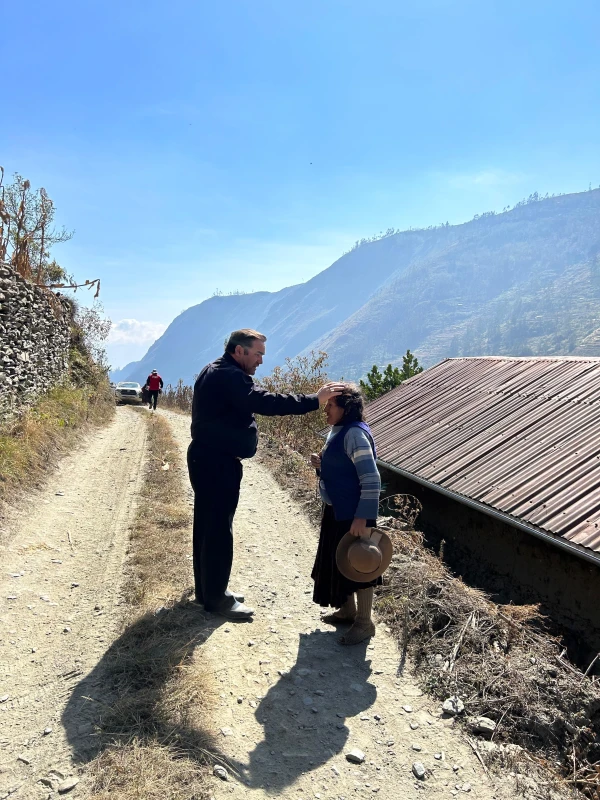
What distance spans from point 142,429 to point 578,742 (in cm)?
1326

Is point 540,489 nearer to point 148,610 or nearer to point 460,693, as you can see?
point 460,693

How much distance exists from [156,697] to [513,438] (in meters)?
5.80

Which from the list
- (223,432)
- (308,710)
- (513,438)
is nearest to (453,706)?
(308,710)

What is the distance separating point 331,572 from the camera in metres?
4.14

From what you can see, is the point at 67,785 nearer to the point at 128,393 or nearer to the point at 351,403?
the point at 351,403

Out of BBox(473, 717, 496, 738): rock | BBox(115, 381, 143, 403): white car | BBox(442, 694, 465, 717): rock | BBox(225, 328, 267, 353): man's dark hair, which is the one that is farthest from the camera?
BBox(115, 381, 143, 403): white car

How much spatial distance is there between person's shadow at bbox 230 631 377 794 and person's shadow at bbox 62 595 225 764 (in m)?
0.30

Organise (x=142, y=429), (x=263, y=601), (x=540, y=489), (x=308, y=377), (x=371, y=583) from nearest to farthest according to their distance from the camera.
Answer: (x=371, y=583) < (x=263, y=601) < (x=540, y=489) < (x=142, y=429) < (x=308, y=377)

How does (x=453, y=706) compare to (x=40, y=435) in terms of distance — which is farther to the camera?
(x=40, y=435)

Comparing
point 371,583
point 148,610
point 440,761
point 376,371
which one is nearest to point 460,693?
point 440,761

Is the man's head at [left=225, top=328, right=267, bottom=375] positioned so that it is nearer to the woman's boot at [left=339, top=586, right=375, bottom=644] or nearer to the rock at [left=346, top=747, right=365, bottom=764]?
the woman's boot at [left=339, top=586, right=375, bottom=644]

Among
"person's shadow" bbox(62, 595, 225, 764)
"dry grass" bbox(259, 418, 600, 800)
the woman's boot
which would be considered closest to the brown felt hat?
the woman's boot

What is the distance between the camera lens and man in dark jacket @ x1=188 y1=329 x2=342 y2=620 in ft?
12.7

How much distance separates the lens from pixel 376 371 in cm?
1697
